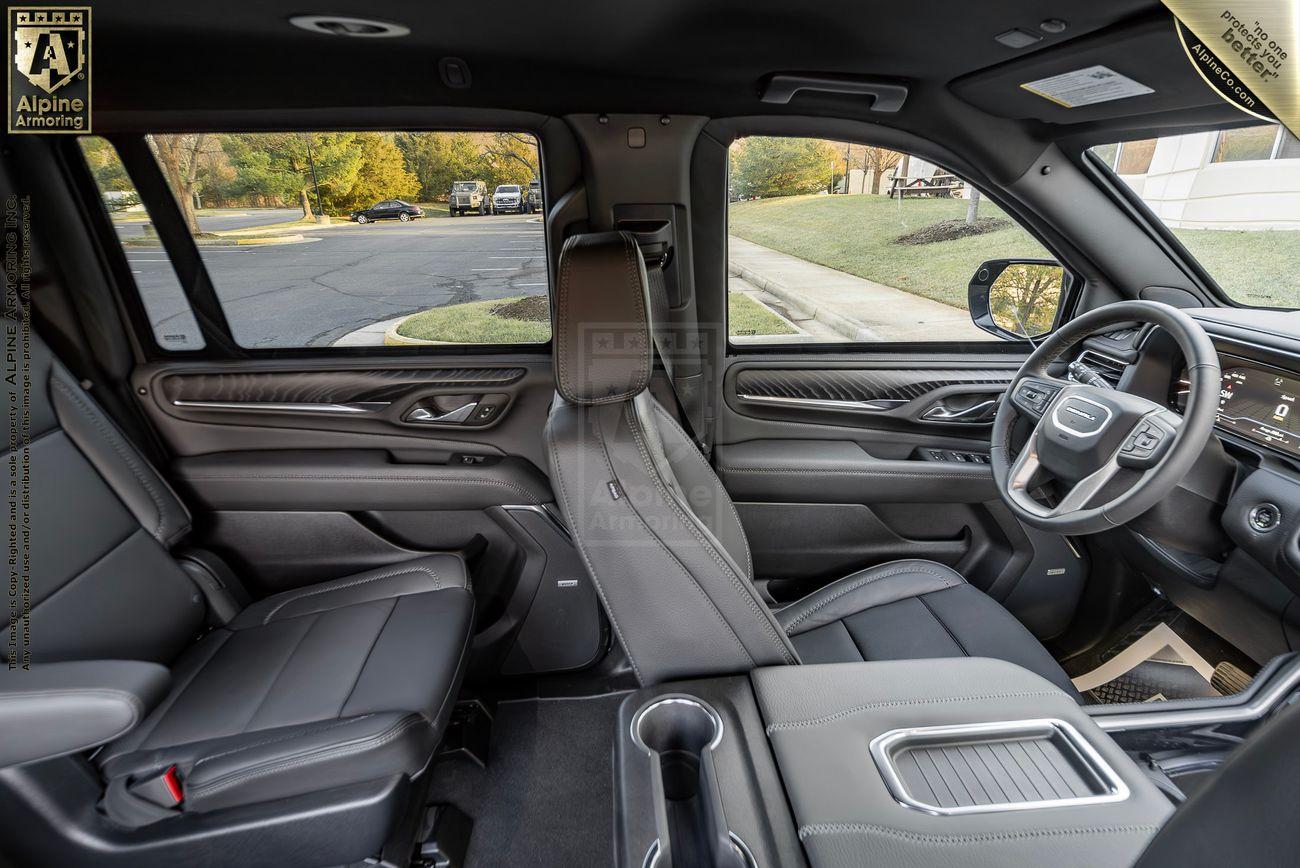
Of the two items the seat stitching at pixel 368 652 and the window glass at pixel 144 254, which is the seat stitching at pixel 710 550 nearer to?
the seat stitching at pixel 368 652

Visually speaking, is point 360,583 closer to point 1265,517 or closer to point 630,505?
point 630,505

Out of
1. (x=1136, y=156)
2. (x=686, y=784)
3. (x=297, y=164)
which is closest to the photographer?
(x=686, y=784)

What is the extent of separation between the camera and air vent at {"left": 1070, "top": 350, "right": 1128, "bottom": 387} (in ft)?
5.16

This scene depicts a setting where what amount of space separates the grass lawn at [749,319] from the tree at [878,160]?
1.63ft

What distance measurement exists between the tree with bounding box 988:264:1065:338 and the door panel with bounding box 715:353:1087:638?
0.13 m

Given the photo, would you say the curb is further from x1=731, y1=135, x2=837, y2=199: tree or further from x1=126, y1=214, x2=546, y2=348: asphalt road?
x1=126, y1=214, x2=546, y2=348: asphalt road

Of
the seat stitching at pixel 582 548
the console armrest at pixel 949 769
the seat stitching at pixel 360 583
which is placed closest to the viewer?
the console armrest at pixel 949 769

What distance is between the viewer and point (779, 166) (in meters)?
1.95

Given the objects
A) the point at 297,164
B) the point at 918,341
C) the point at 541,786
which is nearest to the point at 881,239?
the point at 918,341

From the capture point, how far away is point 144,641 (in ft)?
4.59

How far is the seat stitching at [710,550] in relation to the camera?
107cm

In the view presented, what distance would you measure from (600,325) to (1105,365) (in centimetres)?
134

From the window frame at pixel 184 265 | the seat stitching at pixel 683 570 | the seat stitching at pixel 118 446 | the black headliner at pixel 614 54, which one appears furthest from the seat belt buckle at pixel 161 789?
the black headliner at pixel 614 54

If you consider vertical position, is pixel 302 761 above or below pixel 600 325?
below
